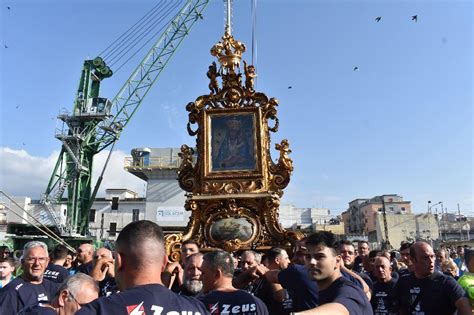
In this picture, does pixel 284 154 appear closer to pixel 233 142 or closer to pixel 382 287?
pixel 233 142

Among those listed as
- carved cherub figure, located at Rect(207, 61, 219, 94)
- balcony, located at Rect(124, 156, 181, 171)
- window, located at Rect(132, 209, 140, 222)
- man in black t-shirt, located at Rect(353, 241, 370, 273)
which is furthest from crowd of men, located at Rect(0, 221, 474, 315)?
window, located at Rect(132, 209, 140, 222)

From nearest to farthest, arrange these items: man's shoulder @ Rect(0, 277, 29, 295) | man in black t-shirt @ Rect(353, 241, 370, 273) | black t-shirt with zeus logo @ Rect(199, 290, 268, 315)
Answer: black t-shirt with zeus logo @ Rect(199, 290, 268, 315) → man's shoulder @ Rect(0, 277, 29, 295) → man in black t-shirt @ Rect(353, 241, 370, 273)

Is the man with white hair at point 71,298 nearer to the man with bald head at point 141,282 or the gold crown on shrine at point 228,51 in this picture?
the man with bald head at point 141,282

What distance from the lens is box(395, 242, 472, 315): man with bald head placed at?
424 cm

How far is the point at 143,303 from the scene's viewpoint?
2115mm

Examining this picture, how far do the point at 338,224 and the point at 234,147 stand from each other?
165ft

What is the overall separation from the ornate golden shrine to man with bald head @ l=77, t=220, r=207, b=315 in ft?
25.0

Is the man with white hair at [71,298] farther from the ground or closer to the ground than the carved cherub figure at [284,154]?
closer to the ground

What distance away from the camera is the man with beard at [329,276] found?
2.89 meters

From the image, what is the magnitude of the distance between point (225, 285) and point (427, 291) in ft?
8.23

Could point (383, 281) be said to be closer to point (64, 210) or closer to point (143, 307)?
point (143, 307)

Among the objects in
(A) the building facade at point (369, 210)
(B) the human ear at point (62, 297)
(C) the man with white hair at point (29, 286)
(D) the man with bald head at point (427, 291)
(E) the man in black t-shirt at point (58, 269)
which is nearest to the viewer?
(B) the human ear at point (62, 297)

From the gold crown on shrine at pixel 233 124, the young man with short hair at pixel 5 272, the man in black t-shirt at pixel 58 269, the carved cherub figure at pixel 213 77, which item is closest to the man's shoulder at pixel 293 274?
the man in black t-shirt at pixel 58 269

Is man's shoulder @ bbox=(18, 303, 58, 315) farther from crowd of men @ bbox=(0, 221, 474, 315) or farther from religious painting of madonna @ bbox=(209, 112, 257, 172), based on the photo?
religious painting of madonna @ bbox=(209, 112, 257, 172)
